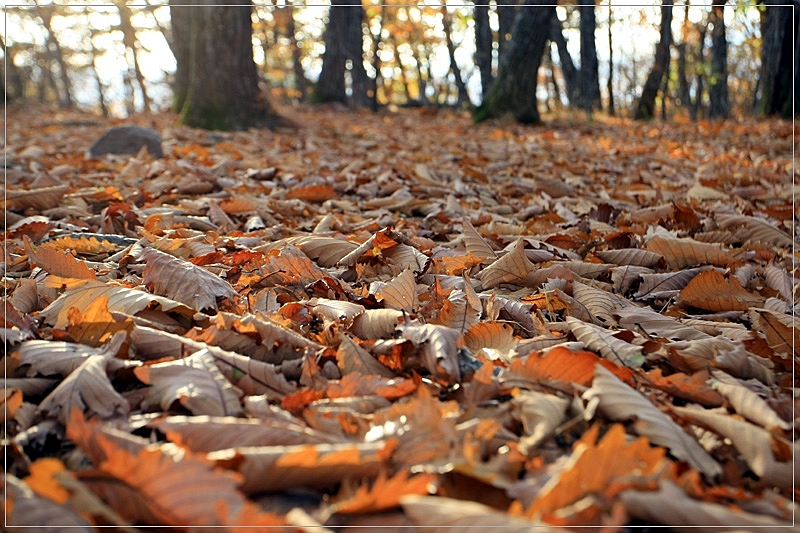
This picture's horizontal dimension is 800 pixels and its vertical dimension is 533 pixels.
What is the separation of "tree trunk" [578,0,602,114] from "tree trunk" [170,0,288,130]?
9.14 meters

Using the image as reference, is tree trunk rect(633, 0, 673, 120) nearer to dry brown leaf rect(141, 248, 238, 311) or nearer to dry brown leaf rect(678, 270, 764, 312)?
dry brown leaf rect(678, 270, 764, 312)

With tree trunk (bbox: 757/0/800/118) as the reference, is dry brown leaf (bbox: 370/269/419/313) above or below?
below

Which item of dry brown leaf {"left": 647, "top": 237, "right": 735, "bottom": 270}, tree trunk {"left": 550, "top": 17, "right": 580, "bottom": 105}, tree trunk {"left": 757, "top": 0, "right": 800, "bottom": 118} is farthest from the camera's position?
tree trunk {"left": 550, "top": 17, "right": 580, "bottom": 105}

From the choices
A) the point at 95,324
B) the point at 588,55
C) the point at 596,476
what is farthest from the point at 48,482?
the point at 588,55

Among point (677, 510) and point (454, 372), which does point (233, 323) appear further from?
point (677, 510)

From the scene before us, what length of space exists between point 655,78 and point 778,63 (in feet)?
9.60

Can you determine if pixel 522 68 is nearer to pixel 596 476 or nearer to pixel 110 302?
pixel 110 302

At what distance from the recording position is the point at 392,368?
4.66 ft

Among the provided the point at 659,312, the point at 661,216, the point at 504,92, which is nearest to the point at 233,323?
the point at 659,312

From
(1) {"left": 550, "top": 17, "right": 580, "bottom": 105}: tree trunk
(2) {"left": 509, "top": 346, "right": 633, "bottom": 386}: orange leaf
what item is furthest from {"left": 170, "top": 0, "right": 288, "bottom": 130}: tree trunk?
(1) {"left": 550, "top": 17, "right": 580, "bottom": 105}: tree trunk

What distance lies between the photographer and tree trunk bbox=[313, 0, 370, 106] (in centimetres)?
1505

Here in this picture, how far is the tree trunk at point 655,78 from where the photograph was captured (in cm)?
1285

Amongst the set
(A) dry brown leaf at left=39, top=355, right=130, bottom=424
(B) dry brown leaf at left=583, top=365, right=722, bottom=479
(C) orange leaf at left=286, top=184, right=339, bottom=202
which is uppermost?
→ (C) orange leaf at left=286, top=184, right=339, bottom=202

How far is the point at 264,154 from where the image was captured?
554cm
